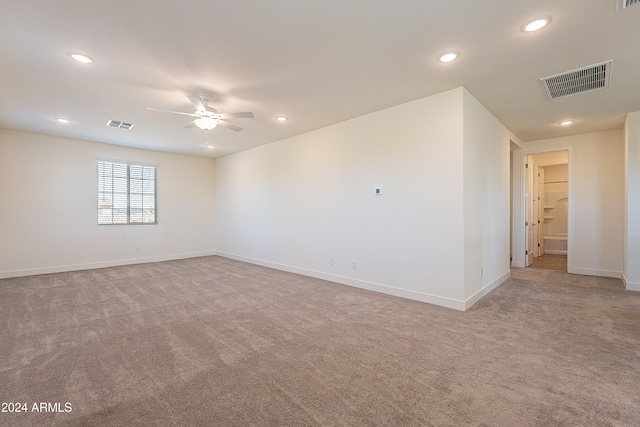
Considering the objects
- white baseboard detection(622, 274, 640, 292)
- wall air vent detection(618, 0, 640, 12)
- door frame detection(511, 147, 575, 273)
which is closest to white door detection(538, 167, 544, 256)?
door frame detection(511, 147, 575, 273)

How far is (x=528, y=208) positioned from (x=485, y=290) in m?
3.54

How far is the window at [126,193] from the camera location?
21.3 ft

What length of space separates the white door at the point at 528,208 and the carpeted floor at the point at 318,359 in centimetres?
223

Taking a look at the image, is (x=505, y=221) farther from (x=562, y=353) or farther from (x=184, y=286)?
(x=184, y=286)

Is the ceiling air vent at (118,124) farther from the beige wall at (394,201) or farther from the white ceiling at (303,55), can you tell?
the beige wall at (394,201)

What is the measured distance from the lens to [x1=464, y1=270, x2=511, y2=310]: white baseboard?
11.9 feet

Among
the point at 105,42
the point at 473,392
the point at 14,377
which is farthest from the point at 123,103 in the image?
the point at 473,392

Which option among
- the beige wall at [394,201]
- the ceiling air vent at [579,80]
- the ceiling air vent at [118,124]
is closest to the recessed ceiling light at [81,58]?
the ceiling air vent at [118,124]

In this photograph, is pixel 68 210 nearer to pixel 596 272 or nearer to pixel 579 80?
pixel 579 80

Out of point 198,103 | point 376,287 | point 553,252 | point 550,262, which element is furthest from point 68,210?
point 553,252

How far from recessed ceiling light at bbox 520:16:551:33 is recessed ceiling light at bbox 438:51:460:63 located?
0.54 meters

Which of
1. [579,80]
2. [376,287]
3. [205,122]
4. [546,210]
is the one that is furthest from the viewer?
[546,210]

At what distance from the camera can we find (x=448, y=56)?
2795mm

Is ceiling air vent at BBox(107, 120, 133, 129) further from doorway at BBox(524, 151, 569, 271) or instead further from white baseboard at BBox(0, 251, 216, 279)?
doorway at BBox(524, 151, 569, 271)
